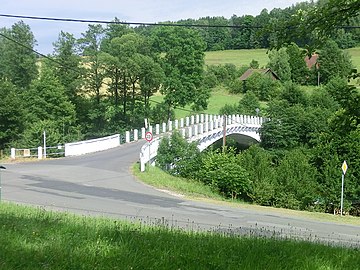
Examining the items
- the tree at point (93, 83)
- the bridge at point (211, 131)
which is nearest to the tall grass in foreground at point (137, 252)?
the bridge at point (211, 131)

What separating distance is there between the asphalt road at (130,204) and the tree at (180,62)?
122 feet

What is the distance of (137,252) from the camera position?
5168 mm

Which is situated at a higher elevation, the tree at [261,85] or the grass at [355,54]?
the grass at [355,54]

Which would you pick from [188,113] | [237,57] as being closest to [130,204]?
[188,113]

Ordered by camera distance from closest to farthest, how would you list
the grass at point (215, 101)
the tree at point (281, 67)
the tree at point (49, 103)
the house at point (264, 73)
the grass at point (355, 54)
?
the tree at point (49, 103) < the grass at point (215, 101) < the house at point (264, 73) < the tree at point (281, 67) < the grass at point (355, 54)

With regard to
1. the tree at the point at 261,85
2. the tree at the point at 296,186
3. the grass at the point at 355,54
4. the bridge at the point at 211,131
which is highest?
the grass at the point at 355,54

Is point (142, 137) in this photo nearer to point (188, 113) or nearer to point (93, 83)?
point (93, 83)

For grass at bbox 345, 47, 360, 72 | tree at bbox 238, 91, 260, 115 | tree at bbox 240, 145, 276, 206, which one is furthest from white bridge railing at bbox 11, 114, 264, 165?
grass at bbox 345, 47, 360, 72

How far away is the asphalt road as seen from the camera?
14.6 meters

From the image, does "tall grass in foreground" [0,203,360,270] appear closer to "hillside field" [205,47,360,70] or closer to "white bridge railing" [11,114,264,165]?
"white bridge railing" [11,114,264,165]

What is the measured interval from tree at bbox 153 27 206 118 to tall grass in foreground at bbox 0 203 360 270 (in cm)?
5879

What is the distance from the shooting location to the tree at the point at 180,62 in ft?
215

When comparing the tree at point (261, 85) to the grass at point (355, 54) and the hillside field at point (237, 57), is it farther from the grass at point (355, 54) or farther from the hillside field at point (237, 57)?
the grass at point (355, 54)

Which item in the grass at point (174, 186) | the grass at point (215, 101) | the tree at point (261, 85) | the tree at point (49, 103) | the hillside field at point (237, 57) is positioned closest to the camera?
the grass at point (174, 186)
